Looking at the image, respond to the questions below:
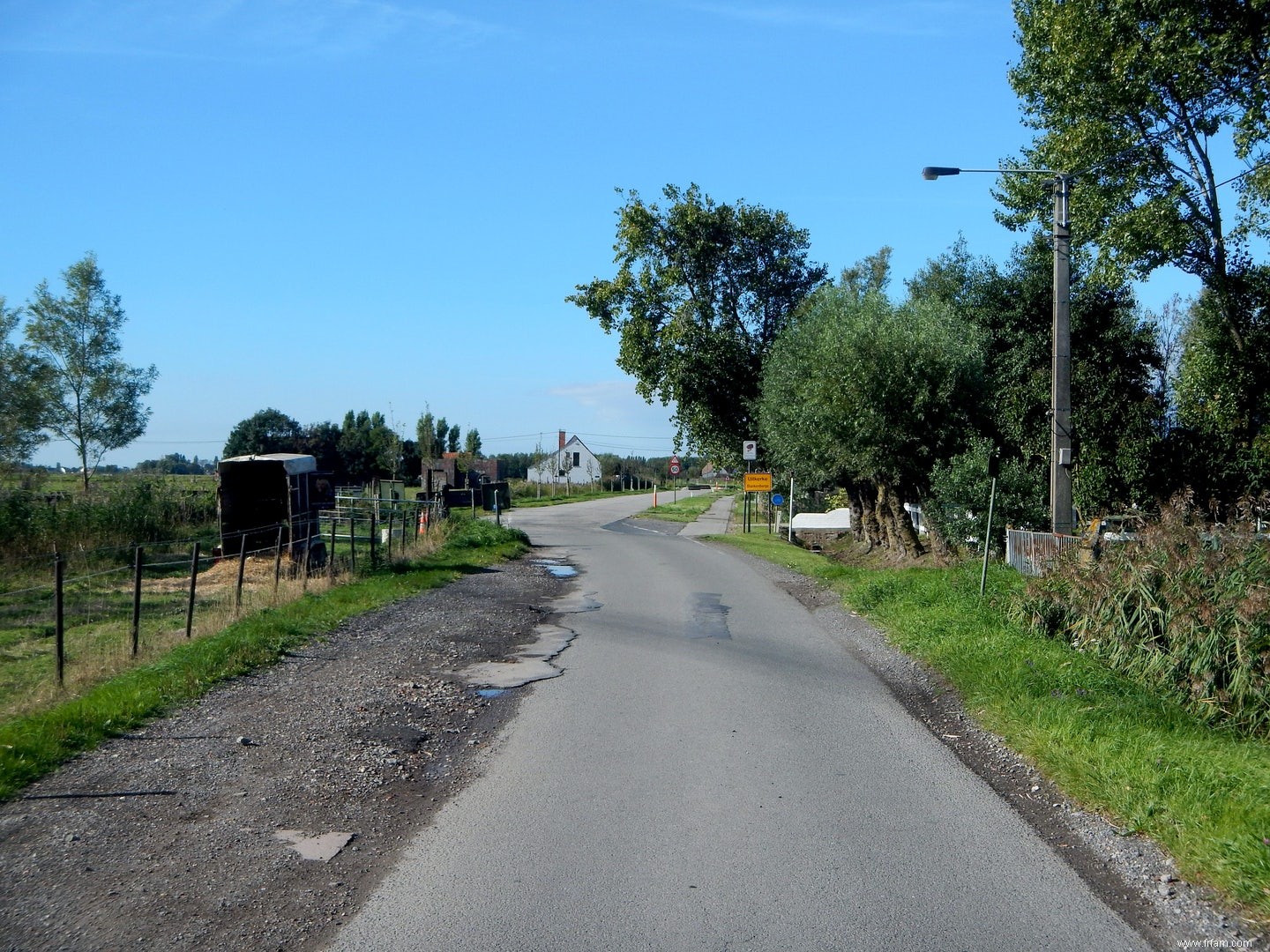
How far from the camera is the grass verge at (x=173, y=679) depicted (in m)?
7.29

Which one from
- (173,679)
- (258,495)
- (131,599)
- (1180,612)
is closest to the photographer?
(173,679)

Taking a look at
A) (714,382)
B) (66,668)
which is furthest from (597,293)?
(66,668)

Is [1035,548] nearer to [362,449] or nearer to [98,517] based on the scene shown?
[98,517]

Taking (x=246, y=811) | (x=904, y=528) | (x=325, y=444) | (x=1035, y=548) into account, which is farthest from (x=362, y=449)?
(x=246, y=811)

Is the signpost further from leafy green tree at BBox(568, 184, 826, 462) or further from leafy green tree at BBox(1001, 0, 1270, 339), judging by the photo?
leafy green tree at BBox(1001, 0, 1270, 339)

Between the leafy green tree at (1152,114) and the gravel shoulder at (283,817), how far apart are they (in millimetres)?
14739

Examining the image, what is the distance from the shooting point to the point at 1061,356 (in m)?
15.3

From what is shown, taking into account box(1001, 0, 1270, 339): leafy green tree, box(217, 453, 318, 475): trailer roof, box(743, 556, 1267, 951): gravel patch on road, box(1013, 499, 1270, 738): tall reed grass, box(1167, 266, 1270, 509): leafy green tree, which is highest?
box(1001, 0, 1270, 339): leafy green tree

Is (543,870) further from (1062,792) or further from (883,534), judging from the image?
(883,534)

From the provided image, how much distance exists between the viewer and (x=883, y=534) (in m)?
31.1

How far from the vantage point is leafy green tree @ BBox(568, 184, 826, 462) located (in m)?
38.8

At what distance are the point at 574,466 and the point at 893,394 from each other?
94.7 meters

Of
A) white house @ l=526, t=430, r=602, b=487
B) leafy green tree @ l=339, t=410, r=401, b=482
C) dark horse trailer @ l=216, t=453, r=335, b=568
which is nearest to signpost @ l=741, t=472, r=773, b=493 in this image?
dark horse trailer @ l=216, t=453, r=335, b=568

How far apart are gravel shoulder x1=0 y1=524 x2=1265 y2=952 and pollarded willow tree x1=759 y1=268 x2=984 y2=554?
1333 centimetres
